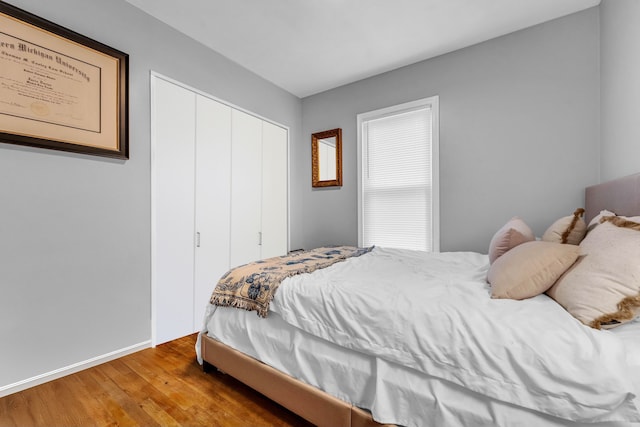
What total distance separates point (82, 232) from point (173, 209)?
0.66 meters

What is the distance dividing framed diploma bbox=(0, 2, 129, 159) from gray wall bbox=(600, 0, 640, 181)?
3.42 meters

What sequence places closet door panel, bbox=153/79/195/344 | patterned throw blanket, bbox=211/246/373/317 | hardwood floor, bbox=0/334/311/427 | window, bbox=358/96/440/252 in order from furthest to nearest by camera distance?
window, bbox=358/96/440/252 → closet door panel, bbox=153/79/195/344 → patterned throw blanket, bbox=211/246/373/317 → hardwood floor, bbox=0/334/311/427

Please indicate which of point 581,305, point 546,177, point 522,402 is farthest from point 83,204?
point 546,177

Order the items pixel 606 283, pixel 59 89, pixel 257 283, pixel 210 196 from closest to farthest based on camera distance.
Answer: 1. pixel 606 283
2. pixel 257 283
3. pixel 59 89
4. pixel 210 196

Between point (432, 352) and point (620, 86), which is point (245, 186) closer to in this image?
point (432, 352)

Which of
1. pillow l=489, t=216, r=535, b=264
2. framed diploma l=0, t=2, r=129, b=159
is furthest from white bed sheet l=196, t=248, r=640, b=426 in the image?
framed diploma l=0, t=2, r=129, b=159

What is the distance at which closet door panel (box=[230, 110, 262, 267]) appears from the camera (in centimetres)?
306

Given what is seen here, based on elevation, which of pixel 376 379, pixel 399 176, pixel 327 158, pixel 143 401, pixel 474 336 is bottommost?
pixel 143 401

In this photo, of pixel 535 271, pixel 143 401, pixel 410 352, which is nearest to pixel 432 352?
pixel 410 352

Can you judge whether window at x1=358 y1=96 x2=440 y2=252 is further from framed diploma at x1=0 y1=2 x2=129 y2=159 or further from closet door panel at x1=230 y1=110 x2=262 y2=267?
framed diploma at x1=0 y1=2 x2=129 y2=159

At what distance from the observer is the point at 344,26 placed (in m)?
2.49

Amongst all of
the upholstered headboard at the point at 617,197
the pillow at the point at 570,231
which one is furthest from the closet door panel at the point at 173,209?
the upholstered headboard at the point at 617,197

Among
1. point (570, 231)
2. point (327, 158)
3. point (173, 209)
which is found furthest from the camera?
point (327, 158)

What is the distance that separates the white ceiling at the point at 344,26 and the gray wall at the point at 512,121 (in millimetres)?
167
